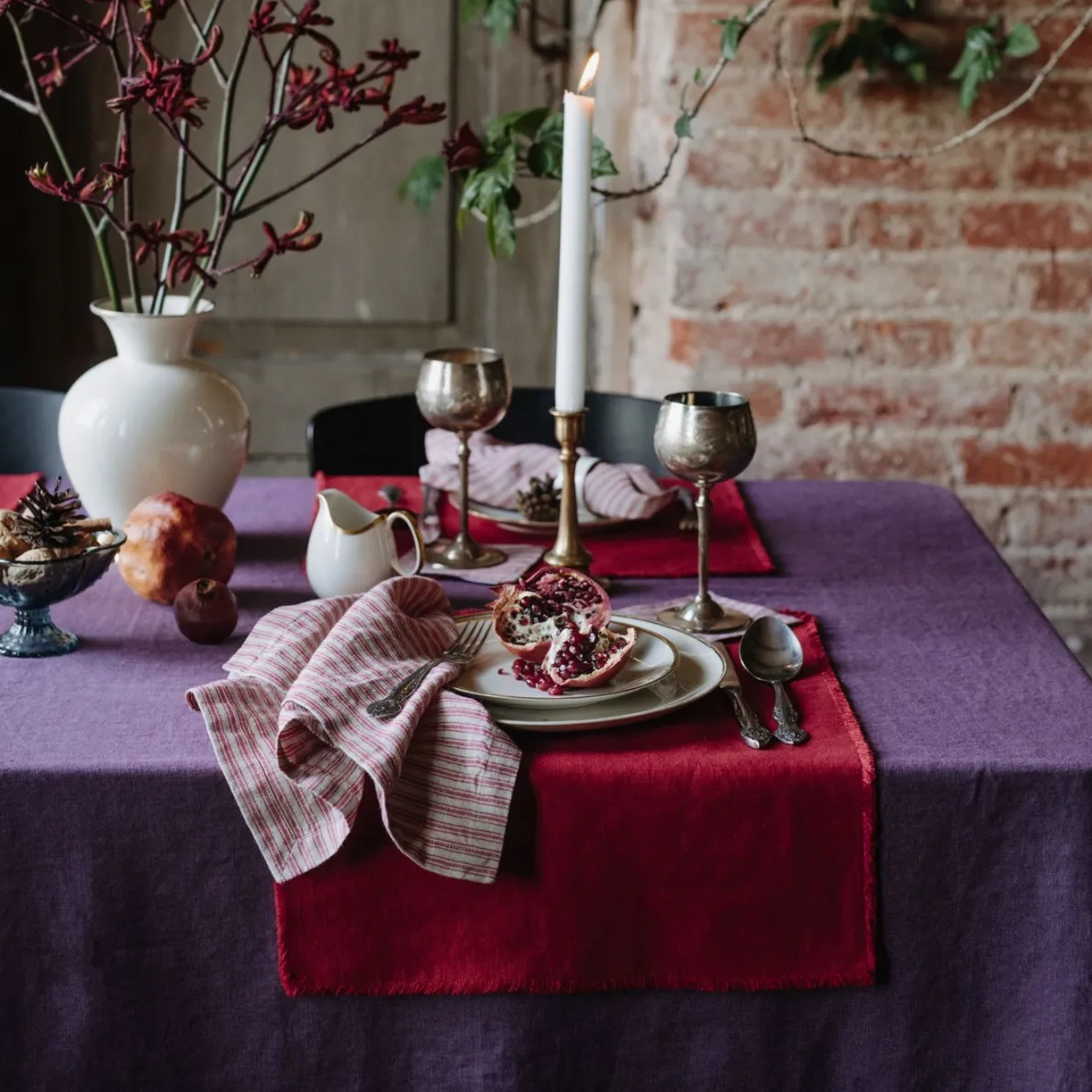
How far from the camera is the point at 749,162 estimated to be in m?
1.94

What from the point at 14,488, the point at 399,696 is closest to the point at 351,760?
the point at 399,696

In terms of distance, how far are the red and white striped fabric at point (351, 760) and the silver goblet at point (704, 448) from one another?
25cm

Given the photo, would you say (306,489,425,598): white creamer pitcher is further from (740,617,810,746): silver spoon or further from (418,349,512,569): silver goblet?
(740,617,810,746): silver spoon

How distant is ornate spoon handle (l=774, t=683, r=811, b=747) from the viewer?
0.88 meters

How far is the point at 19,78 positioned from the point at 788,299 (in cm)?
145

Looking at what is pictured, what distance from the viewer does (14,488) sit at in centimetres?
147

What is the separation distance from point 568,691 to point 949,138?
4.30 ft

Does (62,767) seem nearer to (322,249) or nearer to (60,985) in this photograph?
(60,985)

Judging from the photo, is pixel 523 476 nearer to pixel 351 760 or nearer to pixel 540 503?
pixel 540 503

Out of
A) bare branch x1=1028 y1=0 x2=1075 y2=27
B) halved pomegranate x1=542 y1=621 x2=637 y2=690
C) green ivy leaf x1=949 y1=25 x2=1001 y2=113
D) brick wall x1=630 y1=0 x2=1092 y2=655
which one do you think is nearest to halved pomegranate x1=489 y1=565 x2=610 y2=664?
halved pomegranate x1=542 y1=621 x2=637 y2=690

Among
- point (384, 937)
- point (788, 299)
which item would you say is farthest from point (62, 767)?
point (788, 299)

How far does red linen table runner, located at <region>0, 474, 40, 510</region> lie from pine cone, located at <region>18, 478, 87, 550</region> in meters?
0.38

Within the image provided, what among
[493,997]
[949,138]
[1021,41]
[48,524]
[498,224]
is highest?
[1021,41]

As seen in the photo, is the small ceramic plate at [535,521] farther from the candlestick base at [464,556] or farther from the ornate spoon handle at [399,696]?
the ornate spoon handle at [399,696]
